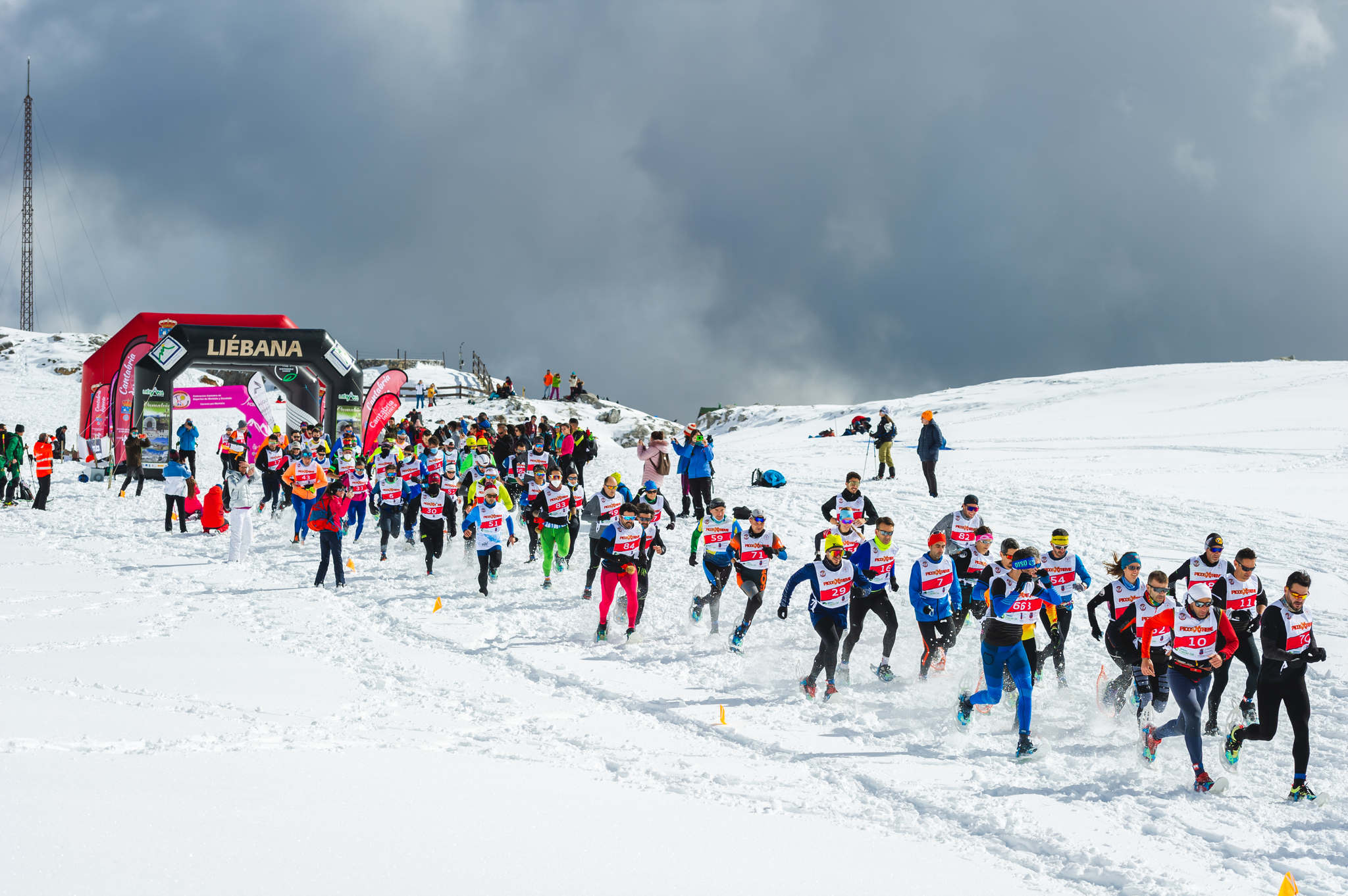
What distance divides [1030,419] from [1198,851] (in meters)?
29.3

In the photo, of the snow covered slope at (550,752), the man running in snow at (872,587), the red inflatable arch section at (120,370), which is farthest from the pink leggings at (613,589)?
the red inflatable arch section at (120,370)

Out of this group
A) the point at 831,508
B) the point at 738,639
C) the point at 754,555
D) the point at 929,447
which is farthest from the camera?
the point at 929,447

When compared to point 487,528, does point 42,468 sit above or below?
above

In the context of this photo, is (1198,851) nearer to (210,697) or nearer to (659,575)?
(210,697)

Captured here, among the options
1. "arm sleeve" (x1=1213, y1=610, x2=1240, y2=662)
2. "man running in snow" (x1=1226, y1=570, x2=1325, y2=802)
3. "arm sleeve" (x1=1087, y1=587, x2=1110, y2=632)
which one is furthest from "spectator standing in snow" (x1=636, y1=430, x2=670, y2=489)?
"man running in snow" (x1=1226, y1=570, x2=1325, y2=802)

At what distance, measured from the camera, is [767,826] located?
216 inches

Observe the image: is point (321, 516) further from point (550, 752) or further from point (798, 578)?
point (798, 578)

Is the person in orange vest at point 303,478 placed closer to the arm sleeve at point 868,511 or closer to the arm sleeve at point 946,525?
the arm sleeve at point 868,511

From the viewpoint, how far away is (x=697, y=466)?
15.0 meters

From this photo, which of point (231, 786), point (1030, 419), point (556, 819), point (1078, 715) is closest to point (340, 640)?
point (231, 786)

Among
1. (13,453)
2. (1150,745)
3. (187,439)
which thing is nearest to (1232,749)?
(1150,745)

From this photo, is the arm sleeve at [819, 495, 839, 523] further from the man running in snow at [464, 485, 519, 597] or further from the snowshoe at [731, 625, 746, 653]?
the man running in snow at [464, 485, 519, 597]

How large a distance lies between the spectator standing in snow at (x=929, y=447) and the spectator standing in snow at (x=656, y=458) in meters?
4.91

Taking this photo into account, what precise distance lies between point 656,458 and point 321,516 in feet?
18.2
